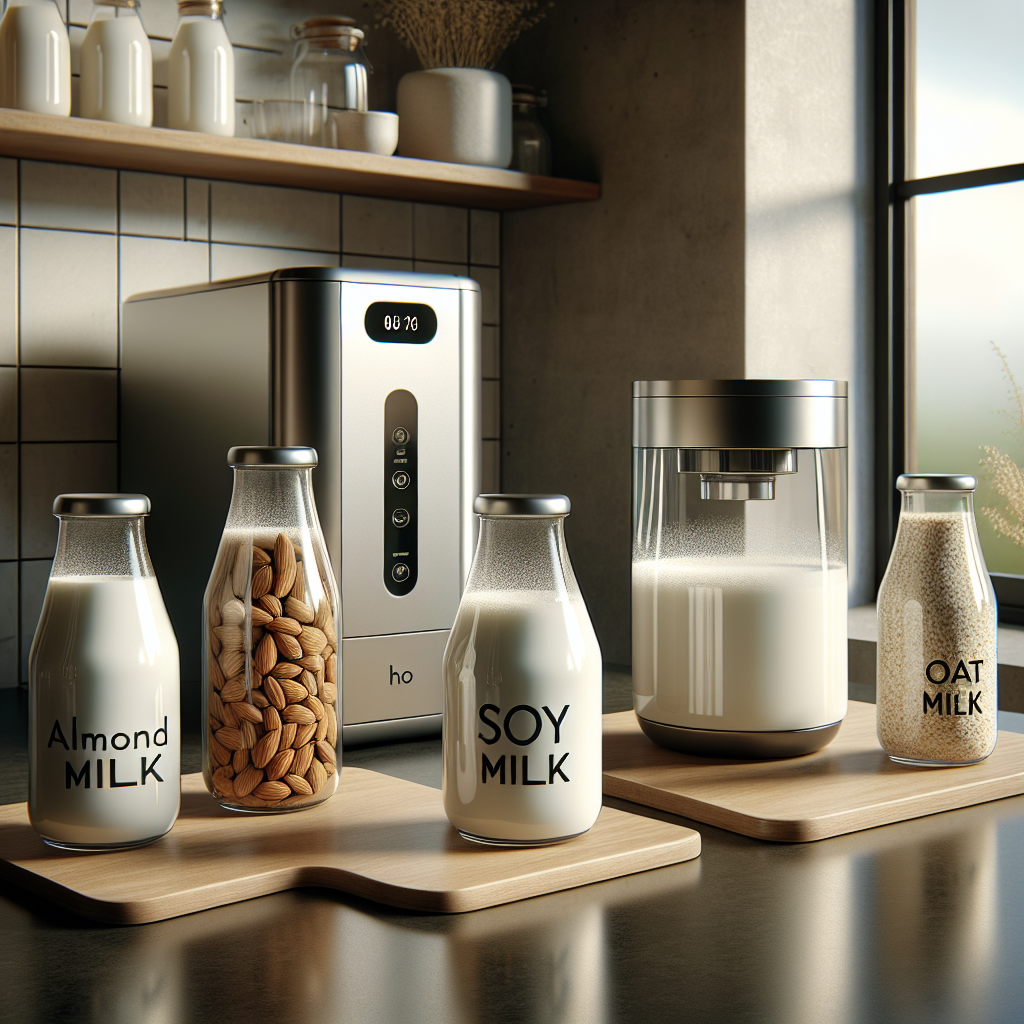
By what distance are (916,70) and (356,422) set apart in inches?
50.6

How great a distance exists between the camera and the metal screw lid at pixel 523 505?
2.09 ft

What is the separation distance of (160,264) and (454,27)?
0.52m

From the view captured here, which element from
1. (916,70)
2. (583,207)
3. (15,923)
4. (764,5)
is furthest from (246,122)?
(15,923)

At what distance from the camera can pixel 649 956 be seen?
55cm

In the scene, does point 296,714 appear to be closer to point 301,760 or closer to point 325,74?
point 301,760

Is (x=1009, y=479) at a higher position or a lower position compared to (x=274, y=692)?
higher

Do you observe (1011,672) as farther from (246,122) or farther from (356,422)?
(246,122)

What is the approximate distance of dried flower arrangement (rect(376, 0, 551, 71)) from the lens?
1.74 metres

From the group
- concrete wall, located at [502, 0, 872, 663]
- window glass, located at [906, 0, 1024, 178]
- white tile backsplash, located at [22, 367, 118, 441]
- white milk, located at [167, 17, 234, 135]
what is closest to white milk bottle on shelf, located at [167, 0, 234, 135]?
white milk, located at [167, 17, 234, 135]

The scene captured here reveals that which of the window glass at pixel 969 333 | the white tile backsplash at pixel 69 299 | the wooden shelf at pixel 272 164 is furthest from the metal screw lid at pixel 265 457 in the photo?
the window glass at pixel 969 333

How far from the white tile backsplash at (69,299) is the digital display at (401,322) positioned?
586mm

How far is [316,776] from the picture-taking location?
74 centimetres

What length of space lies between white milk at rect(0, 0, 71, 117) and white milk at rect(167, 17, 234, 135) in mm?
154

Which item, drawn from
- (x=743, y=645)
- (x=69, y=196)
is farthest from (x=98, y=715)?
(x=69, y=196)
